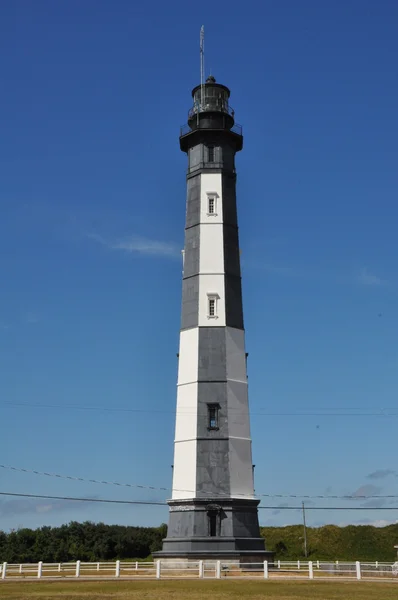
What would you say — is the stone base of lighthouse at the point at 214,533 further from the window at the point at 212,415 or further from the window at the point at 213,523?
the window at the point at 212,415

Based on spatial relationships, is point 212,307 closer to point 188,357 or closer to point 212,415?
point 188,357

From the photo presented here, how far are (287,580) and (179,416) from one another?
12290mm

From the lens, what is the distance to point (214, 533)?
37.7 meters

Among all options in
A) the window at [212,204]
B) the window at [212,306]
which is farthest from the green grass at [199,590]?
the window at [212,204]

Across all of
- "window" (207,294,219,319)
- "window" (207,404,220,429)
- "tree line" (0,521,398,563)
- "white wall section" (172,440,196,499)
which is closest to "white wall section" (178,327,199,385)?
"window" (207,294,219,319)

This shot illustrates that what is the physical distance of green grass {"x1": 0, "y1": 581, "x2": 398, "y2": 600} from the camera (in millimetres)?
22297

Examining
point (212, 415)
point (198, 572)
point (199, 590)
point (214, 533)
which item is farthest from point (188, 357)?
point (199, 590)

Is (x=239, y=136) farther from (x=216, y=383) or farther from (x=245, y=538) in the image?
(x=245, y=538)

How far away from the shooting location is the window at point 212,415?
39531 mm

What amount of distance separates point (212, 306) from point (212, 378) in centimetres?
459

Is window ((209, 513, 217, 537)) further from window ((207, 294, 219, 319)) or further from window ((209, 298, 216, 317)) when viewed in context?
window ((209, 298, 216, 317))

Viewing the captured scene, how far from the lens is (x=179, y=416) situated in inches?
1588

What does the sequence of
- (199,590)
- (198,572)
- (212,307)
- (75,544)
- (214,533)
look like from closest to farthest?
(199,590) < (198,572) < (214,533) < (212,307) < (75,544)

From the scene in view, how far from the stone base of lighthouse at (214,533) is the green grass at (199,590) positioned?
24.3 feet
